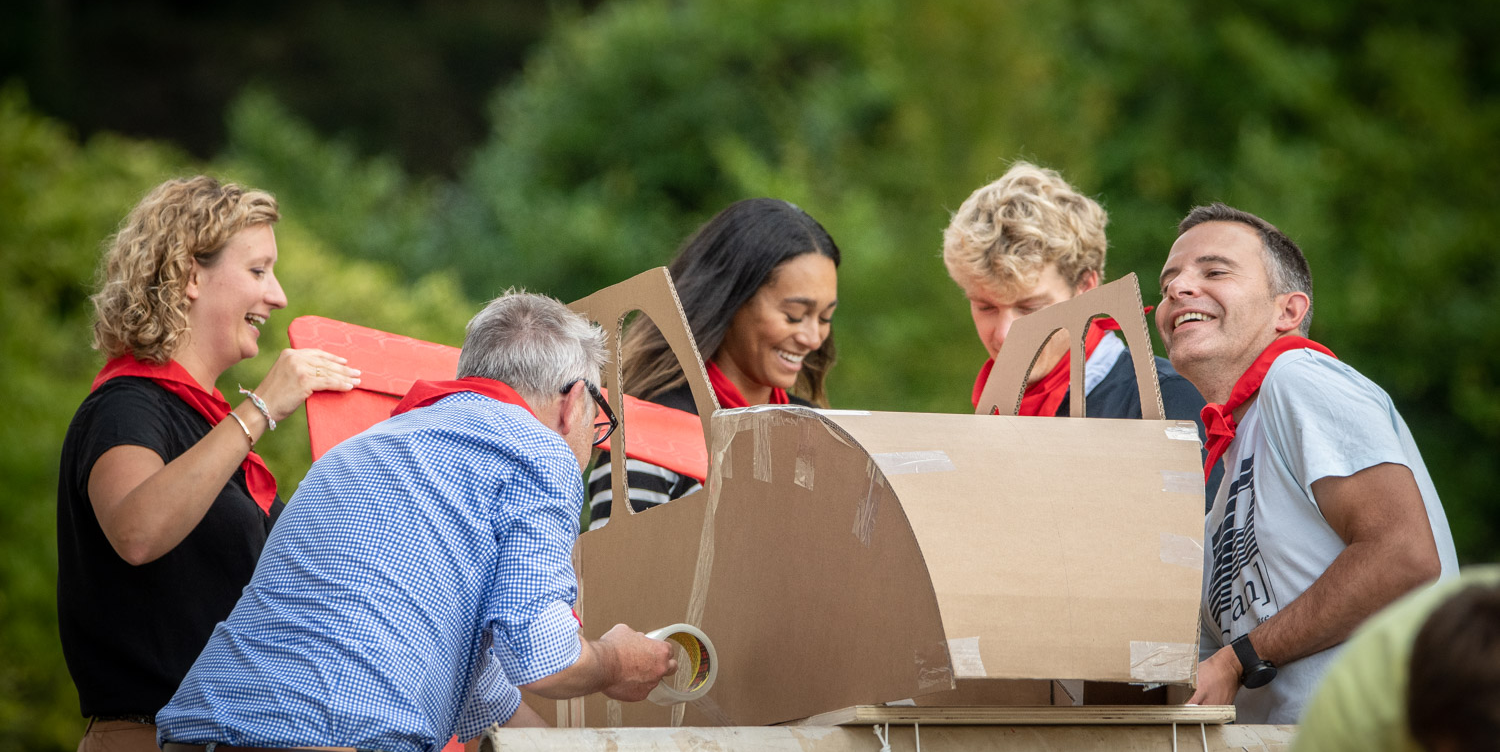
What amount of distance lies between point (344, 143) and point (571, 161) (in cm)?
381

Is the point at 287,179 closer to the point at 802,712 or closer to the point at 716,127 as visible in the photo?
the point at 716,127

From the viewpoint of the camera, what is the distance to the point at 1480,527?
34.9 feet

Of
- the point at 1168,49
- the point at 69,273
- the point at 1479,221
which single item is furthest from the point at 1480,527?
the point at 69,273

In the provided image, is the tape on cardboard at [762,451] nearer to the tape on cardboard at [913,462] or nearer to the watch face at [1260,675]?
the tape on cardboard at [913,462]

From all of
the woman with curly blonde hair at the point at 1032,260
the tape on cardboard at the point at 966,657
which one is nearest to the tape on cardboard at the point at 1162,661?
the tape on cardboard at the point at 966,657

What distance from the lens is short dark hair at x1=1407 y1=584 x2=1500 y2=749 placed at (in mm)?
1037

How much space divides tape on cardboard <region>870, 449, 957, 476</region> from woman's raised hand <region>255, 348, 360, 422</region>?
3.73 ft

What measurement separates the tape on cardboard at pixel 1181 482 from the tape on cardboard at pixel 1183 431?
7cm

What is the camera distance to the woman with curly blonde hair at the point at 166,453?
2.34 metres

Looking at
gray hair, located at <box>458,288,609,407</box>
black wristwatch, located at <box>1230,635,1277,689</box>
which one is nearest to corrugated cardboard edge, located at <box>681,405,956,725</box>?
gray hair, located at <box>458,288,609,407</box>

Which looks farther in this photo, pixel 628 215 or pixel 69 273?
pixel 628 215

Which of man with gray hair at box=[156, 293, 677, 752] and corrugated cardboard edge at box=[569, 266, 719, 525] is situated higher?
corrugated cardboard edge at box=[569, 266, 719, 525]

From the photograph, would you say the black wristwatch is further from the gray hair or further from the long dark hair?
the long dark hair

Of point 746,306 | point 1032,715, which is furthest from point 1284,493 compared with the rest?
point 746,306
